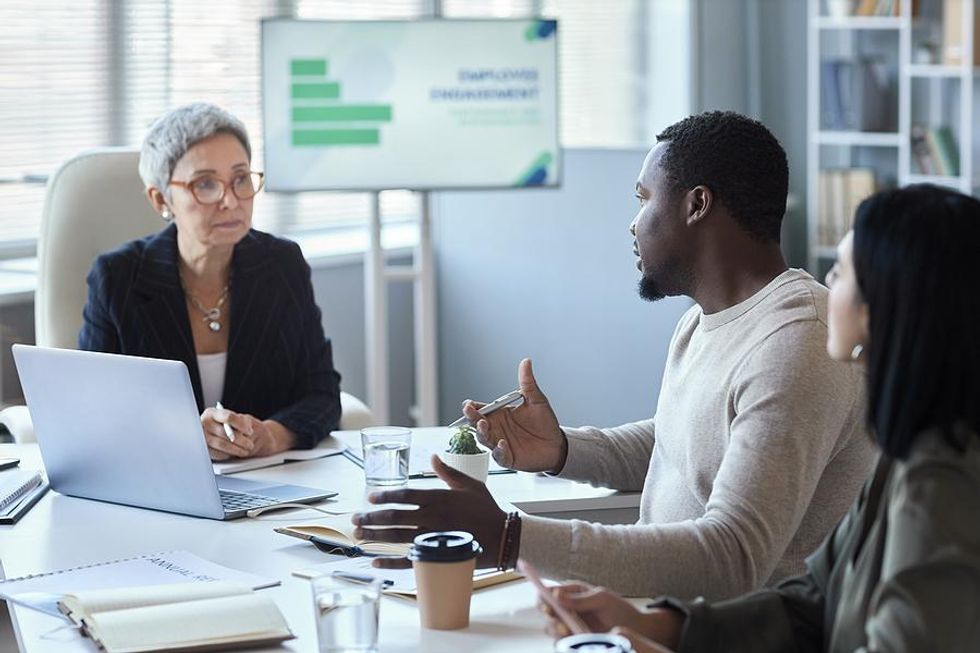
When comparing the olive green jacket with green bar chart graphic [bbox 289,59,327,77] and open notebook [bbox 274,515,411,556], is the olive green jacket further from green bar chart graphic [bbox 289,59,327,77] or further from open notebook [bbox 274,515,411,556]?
green bar chart graphic [bbox 289,59,327,77]

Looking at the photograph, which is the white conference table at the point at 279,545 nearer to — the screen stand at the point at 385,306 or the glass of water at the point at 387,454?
the glass of water at the point at 387,454

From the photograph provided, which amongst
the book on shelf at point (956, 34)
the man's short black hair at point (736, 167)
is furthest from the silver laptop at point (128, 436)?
the book on shelf at point (956, 34)

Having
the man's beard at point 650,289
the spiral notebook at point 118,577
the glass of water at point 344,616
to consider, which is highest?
the man's beard at point 650,289

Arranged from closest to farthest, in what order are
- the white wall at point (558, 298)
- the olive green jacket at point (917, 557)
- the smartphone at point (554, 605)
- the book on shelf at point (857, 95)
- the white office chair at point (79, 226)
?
1. the olive green jacket at point (917, 557)
2. the smartphone at point (554, 605)
3. the white office chair at point (79, 226)
4. the white wall at point (558, 298)
5. the book on shelf at point (857, 95)

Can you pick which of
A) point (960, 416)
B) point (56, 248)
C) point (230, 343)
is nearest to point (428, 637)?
point (960, 416)

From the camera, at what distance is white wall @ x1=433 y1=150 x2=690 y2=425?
15.3 feet

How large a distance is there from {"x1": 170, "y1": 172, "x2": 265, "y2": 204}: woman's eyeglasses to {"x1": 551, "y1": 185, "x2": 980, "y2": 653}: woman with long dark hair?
1.66 m

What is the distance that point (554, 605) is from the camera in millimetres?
1342

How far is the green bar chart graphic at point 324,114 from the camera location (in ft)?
12.8

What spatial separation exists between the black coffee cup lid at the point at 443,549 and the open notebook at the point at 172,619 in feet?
0.53

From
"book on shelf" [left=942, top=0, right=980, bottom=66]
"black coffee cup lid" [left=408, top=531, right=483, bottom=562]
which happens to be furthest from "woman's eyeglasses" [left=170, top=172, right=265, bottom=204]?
"book on shelf" [left=942, top=0, right=980, bottom=66]

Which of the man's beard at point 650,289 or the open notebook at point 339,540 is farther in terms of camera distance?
the man's beard at point 650,289

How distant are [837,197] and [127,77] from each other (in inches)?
111

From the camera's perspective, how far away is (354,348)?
5027 mm
